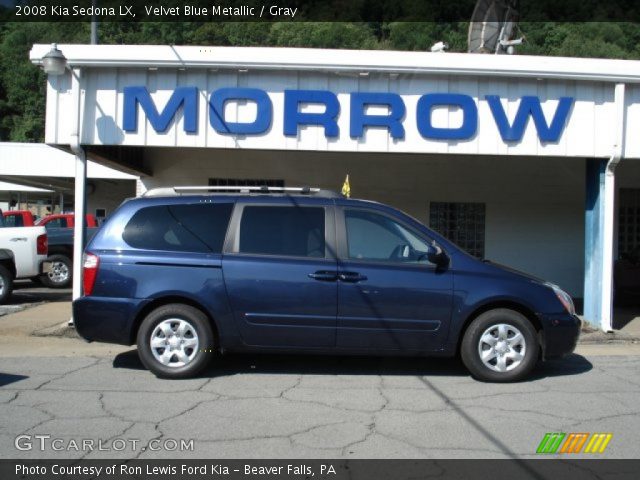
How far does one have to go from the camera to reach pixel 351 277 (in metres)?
6.37

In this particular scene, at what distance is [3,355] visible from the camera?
7.74 m

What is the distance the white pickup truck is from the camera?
40.4 ft

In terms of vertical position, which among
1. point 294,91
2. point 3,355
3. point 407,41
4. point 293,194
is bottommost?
point 3,355

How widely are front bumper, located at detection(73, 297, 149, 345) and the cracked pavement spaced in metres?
0.48

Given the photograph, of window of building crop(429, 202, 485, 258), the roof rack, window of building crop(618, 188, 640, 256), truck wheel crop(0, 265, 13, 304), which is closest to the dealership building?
the roof rack

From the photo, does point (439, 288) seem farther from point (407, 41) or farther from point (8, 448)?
point (407, 41)

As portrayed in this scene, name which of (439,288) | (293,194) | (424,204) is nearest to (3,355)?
(293,194)

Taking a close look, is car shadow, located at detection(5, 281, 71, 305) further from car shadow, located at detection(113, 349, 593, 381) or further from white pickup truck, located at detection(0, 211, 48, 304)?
car shadow, located at detection(113, 349, 593, 381)

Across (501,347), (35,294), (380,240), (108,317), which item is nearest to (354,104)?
(380,240)

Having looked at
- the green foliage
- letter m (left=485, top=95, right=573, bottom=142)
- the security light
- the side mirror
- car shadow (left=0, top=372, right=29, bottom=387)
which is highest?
the green foliage

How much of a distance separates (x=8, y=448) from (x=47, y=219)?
Result: 1397 cm

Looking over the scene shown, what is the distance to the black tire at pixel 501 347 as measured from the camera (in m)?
6.45

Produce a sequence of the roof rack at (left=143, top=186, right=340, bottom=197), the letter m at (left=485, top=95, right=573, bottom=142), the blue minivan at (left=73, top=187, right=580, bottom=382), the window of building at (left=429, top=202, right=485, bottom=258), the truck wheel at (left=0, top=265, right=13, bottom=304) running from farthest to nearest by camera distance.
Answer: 1. the window of building at (left=429, top=202, right=485, bottom=258)
2. the truck wheel at (left=0, top=265, right=13, bottom=304)
3. the letter m at (left=485, top=95, right=573, bottom=142)
4. the roof rack at (left=143, top=186, right=340, bottom=197)
5. the blue minivan at (left=73, top=187, right=580, bottom=382)
